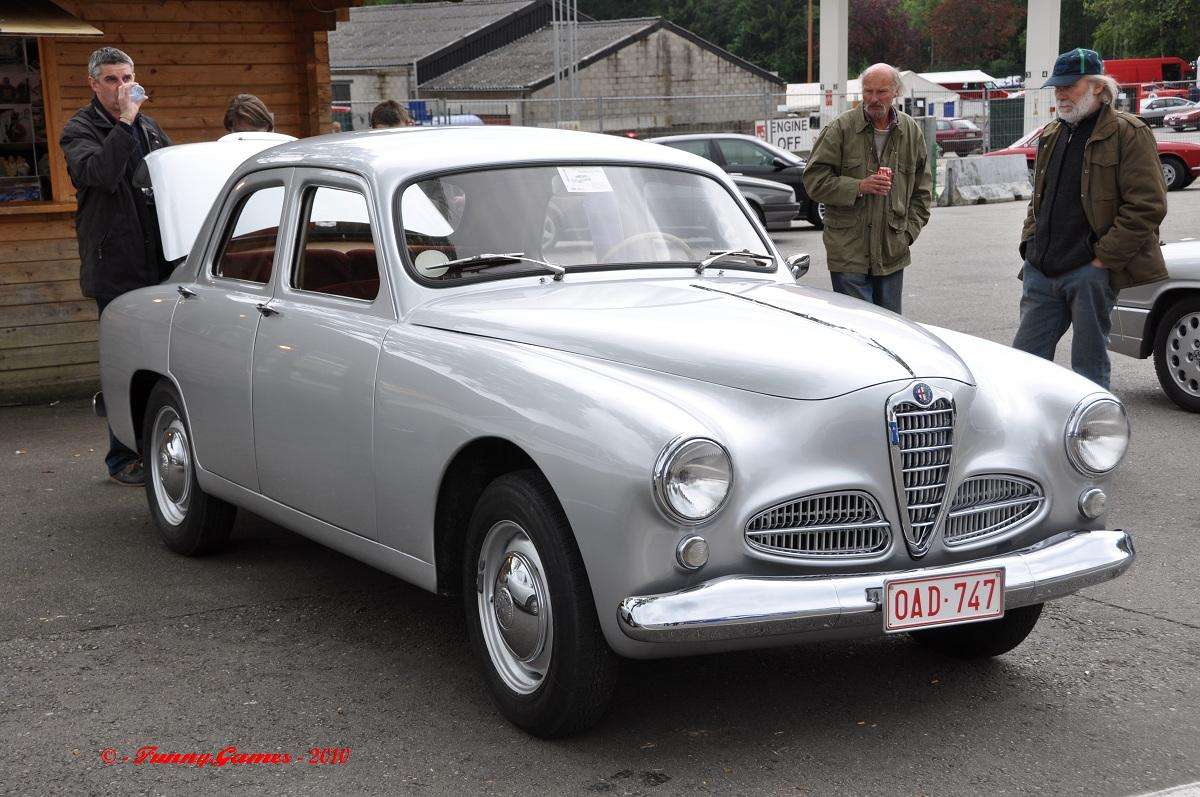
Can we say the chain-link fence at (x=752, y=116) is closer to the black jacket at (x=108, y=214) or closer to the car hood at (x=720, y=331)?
the black jacket at (x=108, y=214)

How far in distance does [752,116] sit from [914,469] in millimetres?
32312

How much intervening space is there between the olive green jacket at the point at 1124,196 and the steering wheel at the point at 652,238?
2529mm

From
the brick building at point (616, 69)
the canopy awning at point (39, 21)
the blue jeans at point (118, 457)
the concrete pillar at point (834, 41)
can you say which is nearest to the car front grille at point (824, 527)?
the blue jeans at point (118, 457)

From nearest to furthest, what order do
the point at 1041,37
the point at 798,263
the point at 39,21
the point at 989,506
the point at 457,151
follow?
the point at 989,506 < the point at 457,151 < the point at 798,263 < the point at 39,21 < the point at 1041,37

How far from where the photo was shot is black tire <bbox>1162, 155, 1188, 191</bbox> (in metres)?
27.9

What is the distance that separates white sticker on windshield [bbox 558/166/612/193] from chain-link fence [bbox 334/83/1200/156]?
73.8ft

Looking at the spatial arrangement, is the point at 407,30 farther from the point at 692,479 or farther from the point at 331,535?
the point at 692,479

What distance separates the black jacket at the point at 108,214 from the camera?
22.8 feet

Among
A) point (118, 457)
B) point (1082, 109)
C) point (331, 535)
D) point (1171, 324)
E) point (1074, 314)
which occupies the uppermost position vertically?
point (1082, 109)

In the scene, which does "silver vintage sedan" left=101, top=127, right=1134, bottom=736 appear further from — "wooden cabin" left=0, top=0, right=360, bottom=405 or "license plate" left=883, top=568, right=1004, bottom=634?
"wooden cabin" left=0, top=0, right=360, bottom=405

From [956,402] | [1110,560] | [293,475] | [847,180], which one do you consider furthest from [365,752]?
[847,180]

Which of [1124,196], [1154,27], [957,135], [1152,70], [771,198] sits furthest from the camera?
[1154,27]

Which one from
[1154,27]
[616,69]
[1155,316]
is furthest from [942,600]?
[1154,27]

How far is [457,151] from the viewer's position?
5.00m
